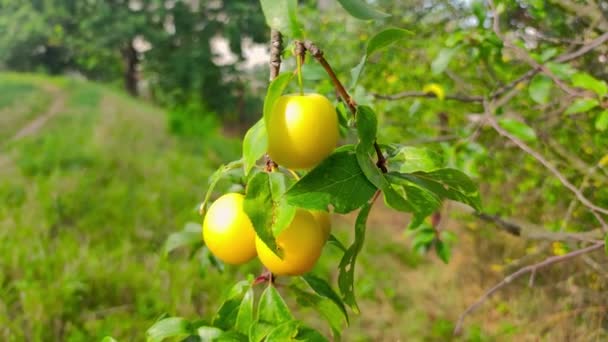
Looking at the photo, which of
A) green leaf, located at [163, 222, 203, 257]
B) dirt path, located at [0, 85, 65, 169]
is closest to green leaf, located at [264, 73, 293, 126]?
green leaf, located at [163, 222, 203, 257]

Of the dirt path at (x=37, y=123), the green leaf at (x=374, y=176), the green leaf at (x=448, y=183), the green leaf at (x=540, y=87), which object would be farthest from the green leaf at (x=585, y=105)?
the dirt path at (x=37, y=123)

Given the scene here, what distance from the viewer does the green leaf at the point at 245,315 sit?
23.0 inches

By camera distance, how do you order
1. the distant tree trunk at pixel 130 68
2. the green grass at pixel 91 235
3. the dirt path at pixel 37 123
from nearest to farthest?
the green grass at pixel 91 235 → the dirt path at pixel 37 123 → the distant tree trunk at pixel 130 68

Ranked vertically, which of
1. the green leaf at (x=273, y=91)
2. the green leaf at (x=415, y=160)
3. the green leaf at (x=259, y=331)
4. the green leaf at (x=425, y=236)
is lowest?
the green leaf at (x=425, y=236)

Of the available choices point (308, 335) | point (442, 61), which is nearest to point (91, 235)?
point (442, 61)

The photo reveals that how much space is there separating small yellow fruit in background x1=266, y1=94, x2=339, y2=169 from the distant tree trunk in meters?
13.9

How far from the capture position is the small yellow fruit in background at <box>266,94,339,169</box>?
419mm

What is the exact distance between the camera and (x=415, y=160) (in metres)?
0.50

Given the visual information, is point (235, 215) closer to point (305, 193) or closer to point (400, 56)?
point (305, 193)

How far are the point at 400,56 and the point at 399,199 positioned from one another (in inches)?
83.3

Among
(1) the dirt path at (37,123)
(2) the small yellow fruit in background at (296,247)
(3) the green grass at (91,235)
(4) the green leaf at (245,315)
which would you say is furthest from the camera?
(1) the dirt path at (37,123)

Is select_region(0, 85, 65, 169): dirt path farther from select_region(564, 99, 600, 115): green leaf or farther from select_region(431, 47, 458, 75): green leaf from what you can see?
select_region(564, 99, 600, 115): green leaf

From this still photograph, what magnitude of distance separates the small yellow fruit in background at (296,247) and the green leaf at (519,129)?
0.81 m

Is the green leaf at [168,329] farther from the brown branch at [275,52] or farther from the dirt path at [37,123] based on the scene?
the dirt path at [37,123]
